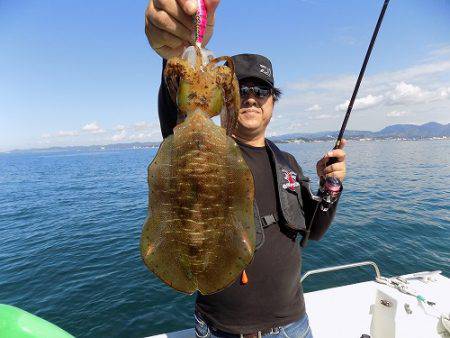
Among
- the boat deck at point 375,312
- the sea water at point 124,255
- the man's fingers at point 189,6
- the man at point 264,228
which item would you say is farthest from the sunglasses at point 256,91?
the sea water at point 124,255

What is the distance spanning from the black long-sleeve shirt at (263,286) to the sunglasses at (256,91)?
31.0 inches

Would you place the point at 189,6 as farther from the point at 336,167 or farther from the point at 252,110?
the point at 336,167

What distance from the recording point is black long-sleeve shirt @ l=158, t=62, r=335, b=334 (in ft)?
9.61

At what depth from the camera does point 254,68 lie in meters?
3.38

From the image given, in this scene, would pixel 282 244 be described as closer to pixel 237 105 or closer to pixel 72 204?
pixel 237 105

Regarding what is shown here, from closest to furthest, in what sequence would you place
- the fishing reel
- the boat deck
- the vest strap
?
the vest strap < the fishing reel < the boat deck

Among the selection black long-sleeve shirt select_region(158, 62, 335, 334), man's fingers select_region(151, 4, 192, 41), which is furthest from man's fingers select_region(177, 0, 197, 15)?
black long-sleeve shirt select_region(158, 62, 335, 334)

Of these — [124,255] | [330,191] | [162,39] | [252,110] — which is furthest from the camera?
[124,255]

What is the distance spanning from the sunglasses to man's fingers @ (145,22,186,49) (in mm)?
1161

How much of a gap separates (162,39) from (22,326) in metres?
3.33

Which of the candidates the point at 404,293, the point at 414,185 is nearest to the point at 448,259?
the point at 404,293

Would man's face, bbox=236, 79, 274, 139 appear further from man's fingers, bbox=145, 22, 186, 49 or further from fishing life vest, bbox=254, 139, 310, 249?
man's fingers, bbox=145, 22, 186, 49

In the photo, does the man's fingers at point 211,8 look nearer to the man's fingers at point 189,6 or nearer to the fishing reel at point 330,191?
the man's fingers at point 189,6

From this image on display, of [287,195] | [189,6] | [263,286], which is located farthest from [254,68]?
[263,286]
